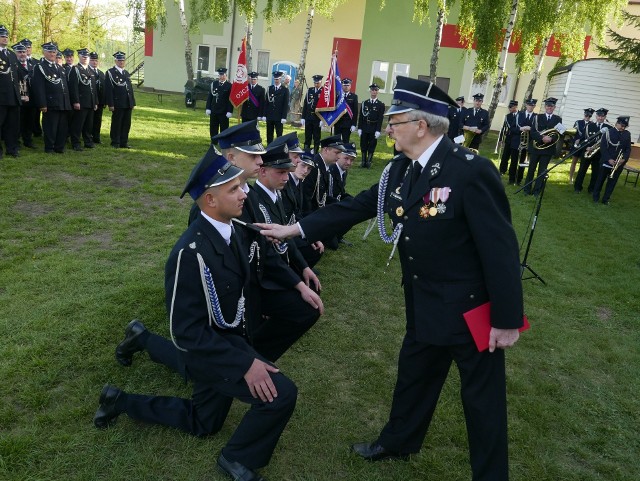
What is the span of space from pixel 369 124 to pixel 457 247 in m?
12.2

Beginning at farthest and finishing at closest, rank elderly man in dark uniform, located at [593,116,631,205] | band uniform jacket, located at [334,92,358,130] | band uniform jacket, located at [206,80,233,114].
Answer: band uniform jacket, located at [206,80,233,114], band uniform jacket, located at [334,92,358,130], elderly man in dark uniform, located at [593,116,631,205]

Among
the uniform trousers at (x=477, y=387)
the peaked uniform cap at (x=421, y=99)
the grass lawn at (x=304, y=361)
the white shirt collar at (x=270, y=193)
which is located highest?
the peaked uniform cap at (x=421, y=99)

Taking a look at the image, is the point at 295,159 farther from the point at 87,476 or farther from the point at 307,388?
the point at 87,476

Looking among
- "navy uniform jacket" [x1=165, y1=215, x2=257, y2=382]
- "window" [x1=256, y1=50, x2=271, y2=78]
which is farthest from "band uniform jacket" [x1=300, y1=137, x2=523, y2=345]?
"window" [x1=256, y1=50, x2=271, y2=78]

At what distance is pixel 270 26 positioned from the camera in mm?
27062

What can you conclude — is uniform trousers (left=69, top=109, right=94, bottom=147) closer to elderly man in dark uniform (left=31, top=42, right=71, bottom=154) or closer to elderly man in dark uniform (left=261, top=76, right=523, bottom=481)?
elderly man in dark uniform (left=31, top=42, right=71, bottom=154)

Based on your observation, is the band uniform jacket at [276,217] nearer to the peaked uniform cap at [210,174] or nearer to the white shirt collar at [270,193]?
the white shirt collar at [270,193]

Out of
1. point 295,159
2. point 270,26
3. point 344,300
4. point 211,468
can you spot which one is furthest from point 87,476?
point 270,26

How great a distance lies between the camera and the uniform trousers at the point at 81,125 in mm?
11680

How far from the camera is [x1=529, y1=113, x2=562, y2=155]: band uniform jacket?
1316 centimetres

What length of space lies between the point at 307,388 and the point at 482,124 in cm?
1298

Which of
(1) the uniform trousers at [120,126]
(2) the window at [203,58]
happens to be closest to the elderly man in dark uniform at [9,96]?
(1) the uniform trousers at [120,126]

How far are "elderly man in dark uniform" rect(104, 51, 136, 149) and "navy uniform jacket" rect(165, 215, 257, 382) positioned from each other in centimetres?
1081

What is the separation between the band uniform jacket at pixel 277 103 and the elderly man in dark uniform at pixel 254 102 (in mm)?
216
